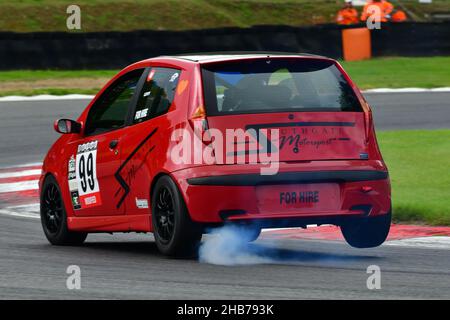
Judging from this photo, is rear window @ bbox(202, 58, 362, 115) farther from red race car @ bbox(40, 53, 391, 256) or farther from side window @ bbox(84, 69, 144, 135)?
A: side window @ bbox(84, 69, 144, 135)

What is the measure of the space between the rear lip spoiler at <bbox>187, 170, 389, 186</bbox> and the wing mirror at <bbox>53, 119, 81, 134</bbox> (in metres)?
1.97

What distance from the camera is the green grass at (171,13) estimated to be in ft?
111

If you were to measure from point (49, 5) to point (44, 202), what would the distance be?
25052 millimetres

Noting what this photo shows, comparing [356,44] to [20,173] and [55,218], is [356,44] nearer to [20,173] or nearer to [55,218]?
[20,173]

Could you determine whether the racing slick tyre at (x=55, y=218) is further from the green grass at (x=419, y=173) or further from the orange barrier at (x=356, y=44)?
the orange barrier at (x=356, y=44)

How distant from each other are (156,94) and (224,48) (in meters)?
21.5

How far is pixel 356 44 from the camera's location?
3372 centimetres

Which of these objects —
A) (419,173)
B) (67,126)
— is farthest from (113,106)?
(419,173)

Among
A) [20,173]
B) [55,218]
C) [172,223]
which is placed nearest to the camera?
[172,223]

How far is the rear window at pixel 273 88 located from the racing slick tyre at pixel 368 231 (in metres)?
0.85

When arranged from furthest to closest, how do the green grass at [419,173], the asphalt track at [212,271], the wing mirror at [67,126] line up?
the green grass at [419,173], the wing mirror at [67,126], the asphalt track at [212,271]

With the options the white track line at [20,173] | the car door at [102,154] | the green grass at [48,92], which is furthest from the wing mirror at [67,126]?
the green grass at [48,92]

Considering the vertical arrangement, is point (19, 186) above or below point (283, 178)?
below
